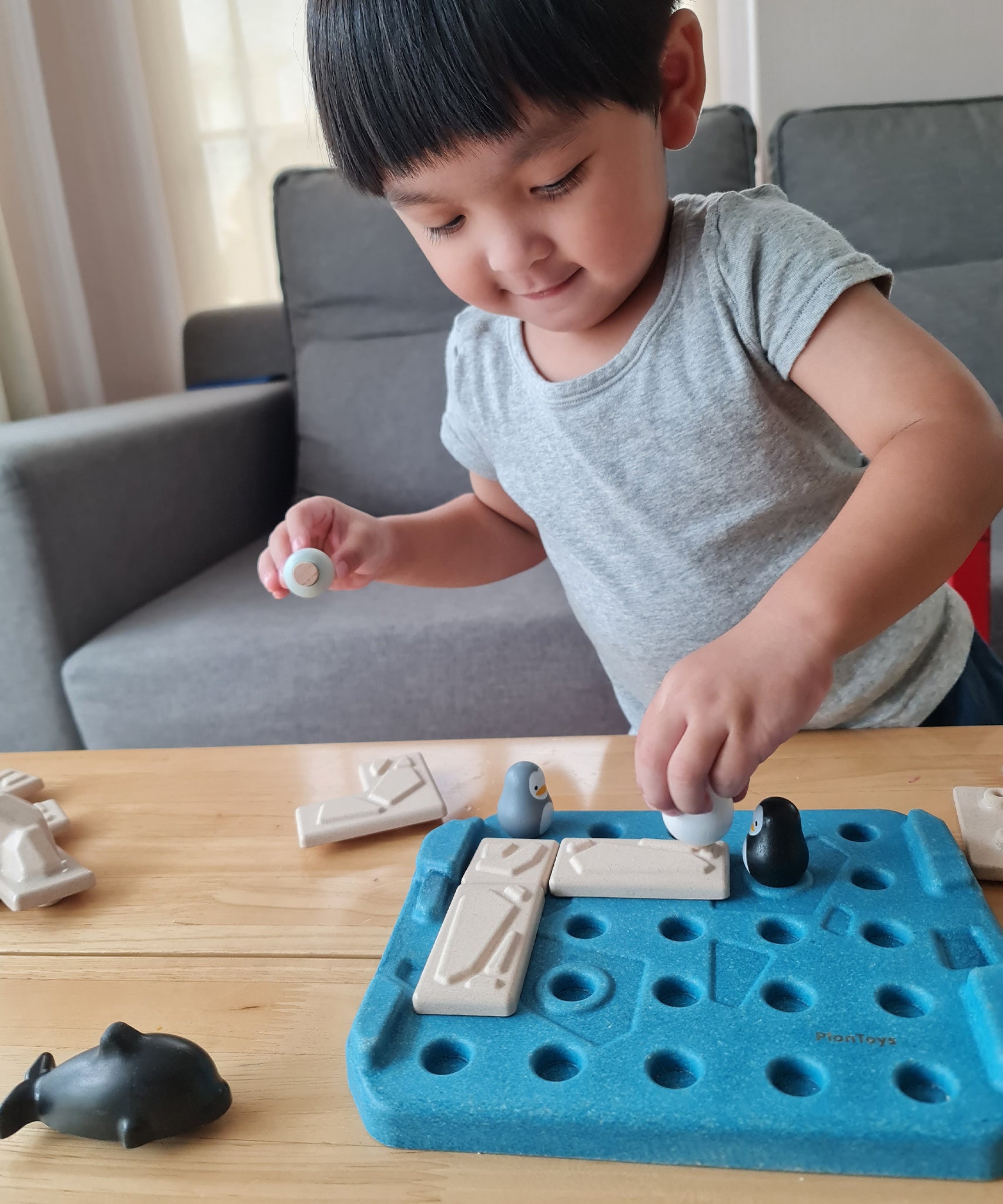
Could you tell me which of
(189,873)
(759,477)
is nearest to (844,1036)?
(189,873)

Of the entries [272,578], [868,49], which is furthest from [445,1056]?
[868,49]

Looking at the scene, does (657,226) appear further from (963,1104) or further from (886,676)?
(963,1104)

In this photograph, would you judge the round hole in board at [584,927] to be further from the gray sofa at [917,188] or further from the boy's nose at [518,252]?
the gray sofa at [917,188]

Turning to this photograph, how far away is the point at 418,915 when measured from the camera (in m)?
0.43

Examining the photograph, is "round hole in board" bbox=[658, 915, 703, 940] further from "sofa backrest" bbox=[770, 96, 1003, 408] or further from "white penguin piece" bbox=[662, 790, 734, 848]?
"sofa backrest" bbox=[770, 96, 1003, 408]

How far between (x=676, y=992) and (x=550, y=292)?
39 centimetres

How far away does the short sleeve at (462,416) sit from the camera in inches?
32.5

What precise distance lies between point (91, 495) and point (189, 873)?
0.81m

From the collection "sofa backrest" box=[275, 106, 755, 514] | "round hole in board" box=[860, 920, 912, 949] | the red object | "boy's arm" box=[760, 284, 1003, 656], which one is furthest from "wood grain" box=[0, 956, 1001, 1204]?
"sofa backrest" box=[275, 106, 755, 514]

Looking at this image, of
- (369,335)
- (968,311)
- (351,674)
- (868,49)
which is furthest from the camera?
(868,49)

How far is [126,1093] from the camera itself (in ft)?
1.08

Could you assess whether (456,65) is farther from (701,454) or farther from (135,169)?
(135,169)

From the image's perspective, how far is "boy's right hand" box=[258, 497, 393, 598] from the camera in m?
0.64

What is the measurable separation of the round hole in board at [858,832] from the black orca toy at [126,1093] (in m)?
0.28
